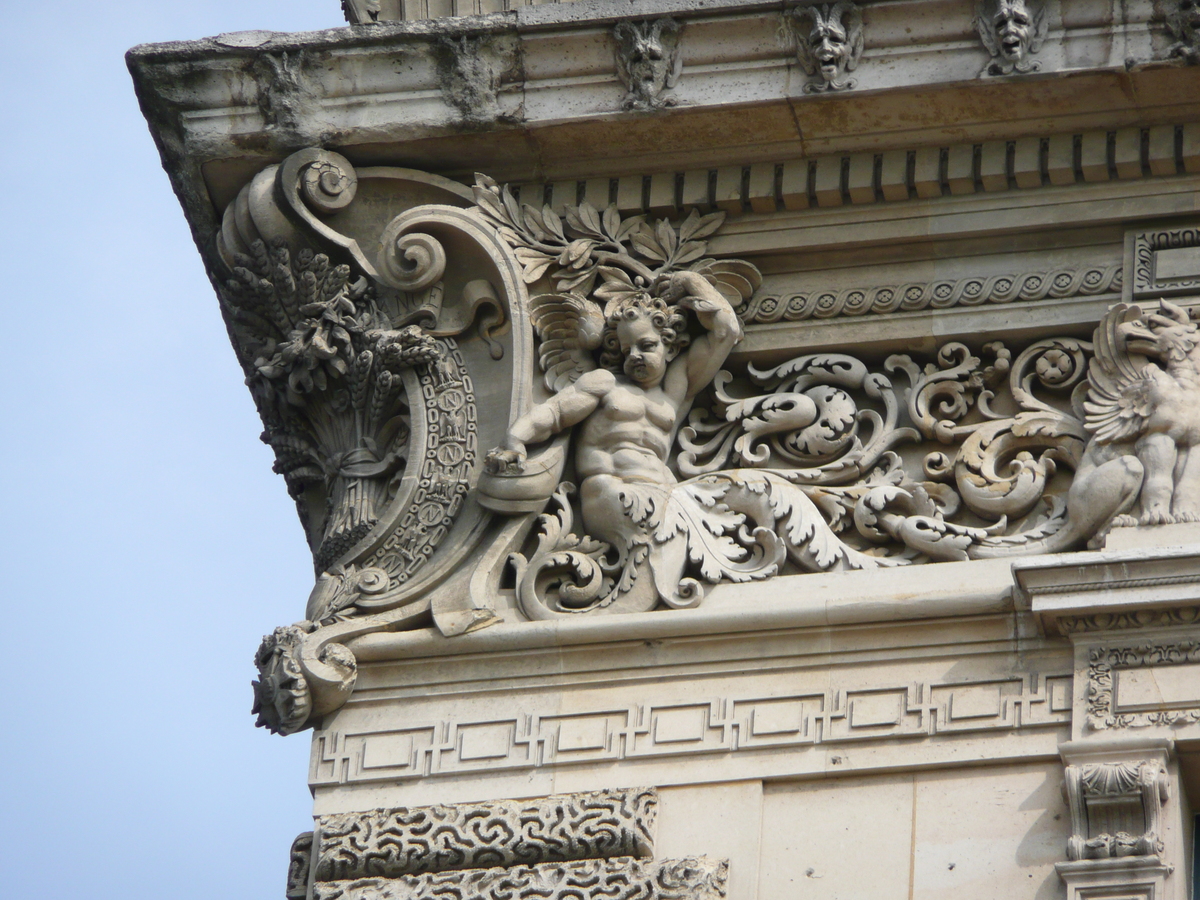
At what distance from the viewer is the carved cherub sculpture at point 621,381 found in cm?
895

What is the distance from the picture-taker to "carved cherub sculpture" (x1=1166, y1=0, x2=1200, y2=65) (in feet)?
29.3

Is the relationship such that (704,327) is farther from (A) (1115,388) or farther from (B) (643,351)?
(A) (1115,388)

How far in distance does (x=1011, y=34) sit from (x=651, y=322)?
1.56m

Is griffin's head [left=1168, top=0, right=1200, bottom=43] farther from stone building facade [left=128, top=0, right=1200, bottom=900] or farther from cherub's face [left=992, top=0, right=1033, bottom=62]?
cherub's face [left=992, top=0, right=1033, bottom=62]

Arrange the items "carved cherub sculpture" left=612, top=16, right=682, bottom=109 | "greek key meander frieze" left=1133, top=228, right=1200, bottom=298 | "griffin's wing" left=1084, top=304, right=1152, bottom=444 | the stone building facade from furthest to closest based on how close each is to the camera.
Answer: "carved cherub sculpture" left=612, top=16, right=682, bottom=109
"greek key meander frieze" left=1133, top=228, right=1200, bottom=298
"griffin's wing" left=1084, top=304, right=1152, bottom=444
the stone building facade

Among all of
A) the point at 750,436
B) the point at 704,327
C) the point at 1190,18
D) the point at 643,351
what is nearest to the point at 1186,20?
the point at 1190,18

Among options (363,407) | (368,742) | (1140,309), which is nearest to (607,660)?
(368,742)

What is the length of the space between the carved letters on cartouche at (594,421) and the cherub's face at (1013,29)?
0.79 metres

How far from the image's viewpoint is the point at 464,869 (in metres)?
8.25

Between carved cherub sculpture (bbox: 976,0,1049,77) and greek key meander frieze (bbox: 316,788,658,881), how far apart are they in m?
2.78

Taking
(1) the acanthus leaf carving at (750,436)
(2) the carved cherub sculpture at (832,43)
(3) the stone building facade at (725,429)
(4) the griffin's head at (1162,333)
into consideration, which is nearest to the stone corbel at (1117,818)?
(3) the stone building facade at (725,429)

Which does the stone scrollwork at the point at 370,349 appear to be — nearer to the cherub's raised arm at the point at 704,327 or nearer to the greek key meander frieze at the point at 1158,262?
the cherub's raised arm at the point at 704,327

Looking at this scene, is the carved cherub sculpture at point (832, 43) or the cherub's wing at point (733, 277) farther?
the cherub's wing at point (733, 277)

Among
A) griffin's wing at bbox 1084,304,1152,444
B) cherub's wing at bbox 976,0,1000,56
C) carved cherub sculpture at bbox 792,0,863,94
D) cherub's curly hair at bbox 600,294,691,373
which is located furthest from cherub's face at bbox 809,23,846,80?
griffin's wing at bbox 1084,304,1152,444
